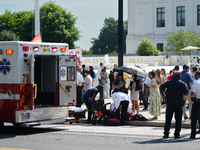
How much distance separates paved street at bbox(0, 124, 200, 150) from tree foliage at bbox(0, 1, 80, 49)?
5846 cm

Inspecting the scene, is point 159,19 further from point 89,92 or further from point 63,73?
point 63,73

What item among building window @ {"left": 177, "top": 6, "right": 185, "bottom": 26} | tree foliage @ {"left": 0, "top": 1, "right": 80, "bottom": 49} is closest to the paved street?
tree foliage @ {"left": 0, "top": 1, "right": 80, "bottom": 49}

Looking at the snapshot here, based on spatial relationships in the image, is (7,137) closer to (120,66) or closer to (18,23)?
(120,66)

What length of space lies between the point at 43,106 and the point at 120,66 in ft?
11.9

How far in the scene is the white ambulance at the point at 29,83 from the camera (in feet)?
33.8

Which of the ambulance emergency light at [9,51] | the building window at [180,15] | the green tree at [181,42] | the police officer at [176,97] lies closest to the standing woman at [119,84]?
the police officer at [176,97]

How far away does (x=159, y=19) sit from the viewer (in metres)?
71.2

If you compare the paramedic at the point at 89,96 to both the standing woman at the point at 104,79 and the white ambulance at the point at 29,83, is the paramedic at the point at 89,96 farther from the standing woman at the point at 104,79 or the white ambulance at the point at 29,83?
the standing woman at the point at 104,79

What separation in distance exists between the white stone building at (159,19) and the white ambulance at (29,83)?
2323 inches

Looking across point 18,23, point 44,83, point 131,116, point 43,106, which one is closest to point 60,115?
point 43,106

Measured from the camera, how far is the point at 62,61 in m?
11.3

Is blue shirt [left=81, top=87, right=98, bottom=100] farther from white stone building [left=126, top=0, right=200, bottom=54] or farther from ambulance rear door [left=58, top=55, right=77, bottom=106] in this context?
white stone building [left=126, top=0, right=200, bottom=54]

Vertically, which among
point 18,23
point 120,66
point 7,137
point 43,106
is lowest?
point 7,137

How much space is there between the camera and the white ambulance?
10305mm
